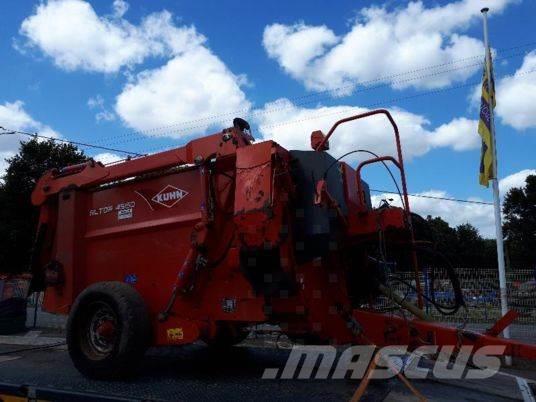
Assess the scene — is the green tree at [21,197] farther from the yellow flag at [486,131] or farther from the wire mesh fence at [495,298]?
the yellow flag at [486,131]

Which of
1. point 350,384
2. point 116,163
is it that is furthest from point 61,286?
point 350,384

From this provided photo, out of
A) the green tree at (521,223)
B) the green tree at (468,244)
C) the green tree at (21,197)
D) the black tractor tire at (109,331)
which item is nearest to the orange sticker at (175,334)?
the black tractor tire at (109,331)

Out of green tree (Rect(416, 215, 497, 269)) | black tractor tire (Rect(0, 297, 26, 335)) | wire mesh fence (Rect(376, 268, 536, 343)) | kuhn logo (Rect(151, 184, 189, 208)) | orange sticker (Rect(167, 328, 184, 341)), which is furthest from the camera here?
green tree (Rect(416, 215, 497, 269))

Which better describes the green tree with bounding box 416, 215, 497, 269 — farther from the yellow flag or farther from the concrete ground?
the concrete ground

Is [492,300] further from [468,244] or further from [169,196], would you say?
[468,244]

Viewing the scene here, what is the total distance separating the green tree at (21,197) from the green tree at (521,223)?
1616 inches

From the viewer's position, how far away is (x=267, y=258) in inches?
183

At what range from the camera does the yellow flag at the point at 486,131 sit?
10.1m

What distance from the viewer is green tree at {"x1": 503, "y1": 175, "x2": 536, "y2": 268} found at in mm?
49750

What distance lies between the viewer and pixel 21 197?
93.6ft

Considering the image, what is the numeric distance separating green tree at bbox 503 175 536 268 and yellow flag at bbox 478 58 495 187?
43605 millimetres

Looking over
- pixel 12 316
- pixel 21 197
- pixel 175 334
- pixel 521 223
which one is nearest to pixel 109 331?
pixel 175 334

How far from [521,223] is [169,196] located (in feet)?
172

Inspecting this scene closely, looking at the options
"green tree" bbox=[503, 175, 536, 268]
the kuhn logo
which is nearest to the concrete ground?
the kuhn logo
